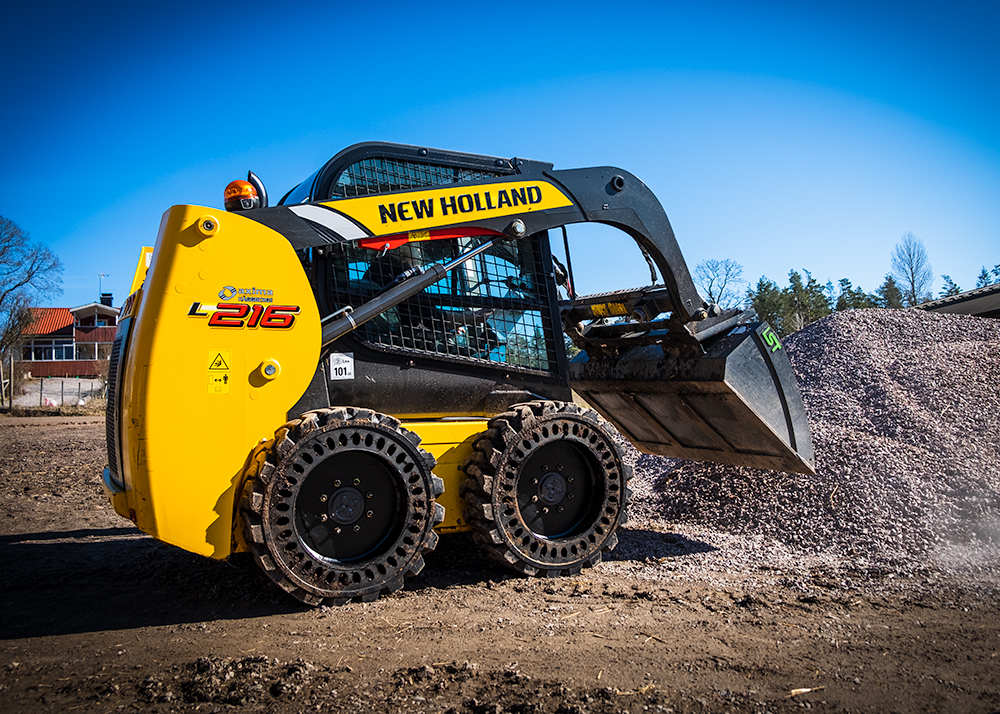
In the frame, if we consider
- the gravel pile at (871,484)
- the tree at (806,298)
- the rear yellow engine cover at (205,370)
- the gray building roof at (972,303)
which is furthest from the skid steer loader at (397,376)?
the tree at (806,298)

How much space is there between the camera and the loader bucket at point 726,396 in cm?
543

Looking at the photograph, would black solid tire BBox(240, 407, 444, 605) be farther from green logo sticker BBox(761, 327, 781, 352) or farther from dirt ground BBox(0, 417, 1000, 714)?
green logo sticker BBox(761, 327, 781, 352)

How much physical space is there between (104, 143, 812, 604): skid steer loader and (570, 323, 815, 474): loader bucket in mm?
22

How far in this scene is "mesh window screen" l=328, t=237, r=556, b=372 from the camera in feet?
15.8

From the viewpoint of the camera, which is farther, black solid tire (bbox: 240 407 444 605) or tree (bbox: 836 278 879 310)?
tree (bbox: 836 278 879 310)

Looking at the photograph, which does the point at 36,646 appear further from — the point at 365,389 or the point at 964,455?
the point at 964,455

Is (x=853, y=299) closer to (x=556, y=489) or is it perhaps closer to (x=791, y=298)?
(x=791, y=298)

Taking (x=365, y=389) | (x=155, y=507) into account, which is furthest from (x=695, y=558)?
(x=155, y=507)

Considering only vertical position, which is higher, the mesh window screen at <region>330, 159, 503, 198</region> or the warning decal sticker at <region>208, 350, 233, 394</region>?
the mesh window screen at <region>330, 159, 503, 198</region>

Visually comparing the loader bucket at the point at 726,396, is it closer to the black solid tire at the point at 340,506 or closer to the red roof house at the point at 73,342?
the black solid tire at the point at 340,506

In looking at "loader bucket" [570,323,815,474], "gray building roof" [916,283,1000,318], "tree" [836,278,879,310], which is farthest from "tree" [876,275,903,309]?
"loader bucket" [570,323,815,474]

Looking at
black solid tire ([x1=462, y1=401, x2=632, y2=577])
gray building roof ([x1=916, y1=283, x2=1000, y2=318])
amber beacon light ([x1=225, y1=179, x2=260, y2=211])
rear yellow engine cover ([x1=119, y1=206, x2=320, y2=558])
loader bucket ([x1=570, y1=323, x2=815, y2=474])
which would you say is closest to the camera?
rear yellow engine cover ([x1=119, y1=206, x2=320, y2=558])

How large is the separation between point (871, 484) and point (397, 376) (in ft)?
14.5

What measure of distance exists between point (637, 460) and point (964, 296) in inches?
389
